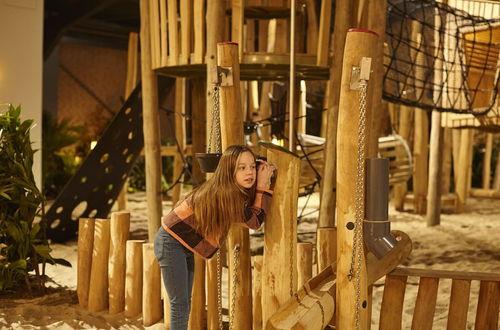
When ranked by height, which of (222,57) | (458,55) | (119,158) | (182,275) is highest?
(458,55)

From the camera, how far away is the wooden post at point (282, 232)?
2.62m

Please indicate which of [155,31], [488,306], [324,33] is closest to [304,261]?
[488,306]

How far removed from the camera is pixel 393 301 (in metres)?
3.01

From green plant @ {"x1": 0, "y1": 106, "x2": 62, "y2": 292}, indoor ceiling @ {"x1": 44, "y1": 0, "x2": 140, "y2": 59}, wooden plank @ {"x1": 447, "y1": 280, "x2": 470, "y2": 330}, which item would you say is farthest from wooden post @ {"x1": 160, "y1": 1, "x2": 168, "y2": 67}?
indoor ceiling @ {"x1": 44, "y1": 0, "x2": 140, "y2": 59}

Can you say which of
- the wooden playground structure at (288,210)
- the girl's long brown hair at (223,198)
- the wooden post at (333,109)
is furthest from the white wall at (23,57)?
the girl's long brown hair at (223,198)

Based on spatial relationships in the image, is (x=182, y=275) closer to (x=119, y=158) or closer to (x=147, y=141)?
(x=147, y=141)

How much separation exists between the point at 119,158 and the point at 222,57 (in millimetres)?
3179

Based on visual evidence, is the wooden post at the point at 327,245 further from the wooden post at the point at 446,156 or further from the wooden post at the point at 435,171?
the wooden post at the point at 446,156

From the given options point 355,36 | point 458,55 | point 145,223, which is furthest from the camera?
point 145,223

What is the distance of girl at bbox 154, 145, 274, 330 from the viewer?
2.59 metres

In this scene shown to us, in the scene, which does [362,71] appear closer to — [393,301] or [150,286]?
[393,301]

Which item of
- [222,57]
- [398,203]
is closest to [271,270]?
[222,57]

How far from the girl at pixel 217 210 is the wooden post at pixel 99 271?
1.08 meters

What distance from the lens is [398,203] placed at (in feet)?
26.8
